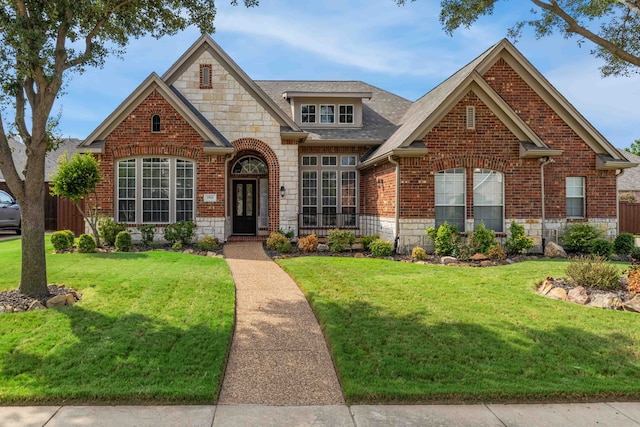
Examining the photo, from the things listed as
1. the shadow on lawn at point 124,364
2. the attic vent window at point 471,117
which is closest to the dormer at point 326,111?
the attic vent window at point 471,117

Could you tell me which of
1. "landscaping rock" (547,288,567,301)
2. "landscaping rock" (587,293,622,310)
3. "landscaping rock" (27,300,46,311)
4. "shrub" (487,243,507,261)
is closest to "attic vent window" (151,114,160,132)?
"landscaping rock" (27,300,46,311)

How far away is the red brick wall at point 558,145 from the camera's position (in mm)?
15016

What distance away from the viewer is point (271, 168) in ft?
53.7

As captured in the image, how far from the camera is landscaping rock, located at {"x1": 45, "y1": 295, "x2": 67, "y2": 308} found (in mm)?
7113

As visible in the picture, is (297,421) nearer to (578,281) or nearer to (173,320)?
(173,320)

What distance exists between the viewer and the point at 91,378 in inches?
175

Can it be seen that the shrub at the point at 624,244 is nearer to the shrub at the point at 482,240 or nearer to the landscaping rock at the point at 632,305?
the shrub at the point at 482,240

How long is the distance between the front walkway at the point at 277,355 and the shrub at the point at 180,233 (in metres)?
6.13

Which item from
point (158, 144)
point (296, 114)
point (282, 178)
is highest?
point (296, 114)

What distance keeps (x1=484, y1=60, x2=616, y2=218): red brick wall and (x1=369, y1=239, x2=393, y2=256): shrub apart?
6.35 metres

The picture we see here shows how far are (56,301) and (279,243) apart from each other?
7.65 metres

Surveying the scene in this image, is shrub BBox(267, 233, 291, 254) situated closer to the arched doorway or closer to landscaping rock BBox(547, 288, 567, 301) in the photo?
the arched doorway

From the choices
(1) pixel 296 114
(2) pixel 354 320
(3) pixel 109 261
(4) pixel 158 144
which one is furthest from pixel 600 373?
(1) pixel 296 114

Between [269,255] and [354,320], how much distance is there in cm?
741
